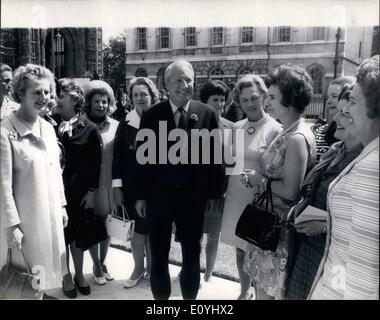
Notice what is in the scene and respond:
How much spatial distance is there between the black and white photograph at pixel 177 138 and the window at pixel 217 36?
0.03 ft

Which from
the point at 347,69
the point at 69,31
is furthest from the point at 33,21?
the point at 347,69

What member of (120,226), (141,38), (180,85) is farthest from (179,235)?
(141,38)

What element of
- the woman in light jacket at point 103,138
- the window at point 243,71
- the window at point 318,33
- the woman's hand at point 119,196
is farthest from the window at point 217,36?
the woman's hand at point 119,196

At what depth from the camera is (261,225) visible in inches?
93.1

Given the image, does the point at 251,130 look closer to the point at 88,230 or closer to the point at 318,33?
the point at 318,33

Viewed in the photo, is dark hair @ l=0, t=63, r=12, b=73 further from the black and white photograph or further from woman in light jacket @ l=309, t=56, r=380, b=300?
woman in light jacket @ l=309, t=56, r=380, b=300

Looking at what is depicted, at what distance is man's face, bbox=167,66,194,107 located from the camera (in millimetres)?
2631

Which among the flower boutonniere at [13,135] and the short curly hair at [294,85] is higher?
the short curly hair at [294,85]

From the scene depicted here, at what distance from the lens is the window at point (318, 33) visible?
249cm

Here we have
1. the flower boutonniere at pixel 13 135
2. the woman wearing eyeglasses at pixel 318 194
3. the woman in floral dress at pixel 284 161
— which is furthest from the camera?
the flower boutonniere at pixel 13 135

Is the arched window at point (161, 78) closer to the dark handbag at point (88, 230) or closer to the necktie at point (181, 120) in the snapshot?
the necktie at point (181, 120)

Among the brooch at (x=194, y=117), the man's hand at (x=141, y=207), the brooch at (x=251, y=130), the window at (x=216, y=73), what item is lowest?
the man's hand at (x=141, y=207)

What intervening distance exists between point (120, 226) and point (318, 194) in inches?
59.4

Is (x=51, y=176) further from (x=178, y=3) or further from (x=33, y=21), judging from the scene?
(x=178, y=3)
